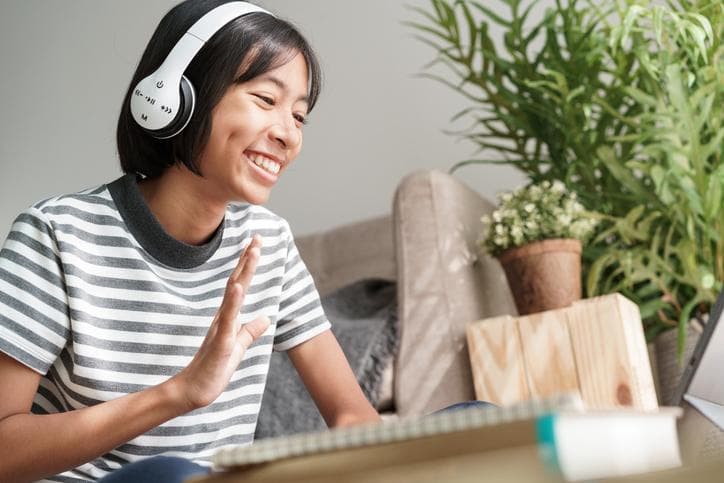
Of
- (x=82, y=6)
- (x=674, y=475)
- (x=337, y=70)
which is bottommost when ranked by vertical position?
(x=674, y=475)

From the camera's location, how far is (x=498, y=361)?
5.68 feet

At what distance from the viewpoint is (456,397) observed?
1.79 metres

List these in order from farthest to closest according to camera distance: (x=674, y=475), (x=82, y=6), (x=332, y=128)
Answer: (x=82, y=6)
(x=332, y=128)
(x=674, y=475)

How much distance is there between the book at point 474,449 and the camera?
386 mm

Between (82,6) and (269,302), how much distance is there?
2738 mm

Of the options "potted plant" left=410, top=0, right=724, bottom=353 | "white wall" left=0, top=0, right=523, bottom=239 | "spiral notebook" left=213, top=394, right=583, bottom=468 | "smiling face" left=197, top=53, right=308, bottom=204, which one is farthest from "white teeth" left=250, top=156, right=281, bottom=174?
"white wall" left=0, top=0, right=523, bottom=239

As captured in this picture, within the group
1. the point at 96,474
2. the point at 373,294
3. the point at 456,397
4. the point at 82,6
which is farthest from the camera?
the point at 82,6

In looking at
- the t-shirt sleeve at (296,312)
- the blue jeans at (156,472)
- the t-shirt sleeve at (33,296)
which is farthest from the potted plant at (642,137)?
the blue jeans at (156,472)

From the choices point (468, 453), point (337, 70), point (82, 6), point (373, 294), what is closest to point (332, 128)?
point (337, 70)

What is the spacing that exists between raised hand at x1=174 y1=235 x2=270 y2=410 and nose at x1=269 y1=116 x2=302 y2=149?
304mm

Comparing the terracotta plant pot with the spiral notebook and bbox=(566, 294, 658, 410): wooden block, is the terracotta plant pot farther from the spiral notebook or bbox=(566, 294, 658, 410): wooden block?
the spiral notebook

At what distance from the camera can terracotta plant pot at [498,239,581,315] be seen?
178 centimetres

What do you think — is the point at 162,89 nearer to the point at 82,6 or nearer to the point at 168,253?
the point at 168,253

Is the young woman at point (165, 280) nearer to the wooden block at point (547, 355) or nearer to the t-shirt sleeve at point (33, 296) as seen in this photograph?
the t-shirt sleeve at point (33, 296)
